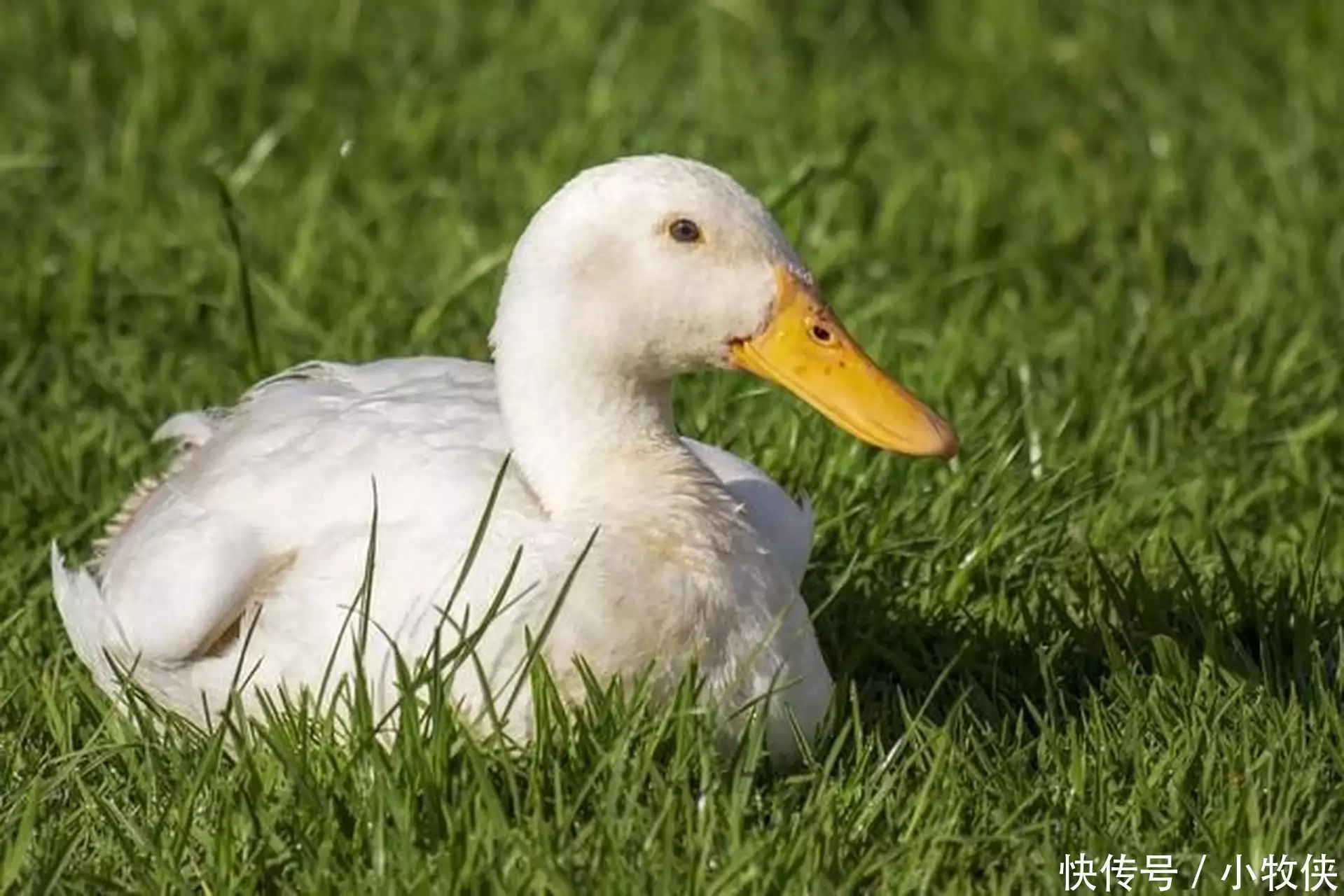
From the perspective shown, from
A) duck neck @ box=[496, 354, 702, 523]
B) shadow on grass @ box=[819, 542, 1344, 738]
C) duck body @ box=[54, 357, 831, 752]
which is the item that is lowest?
shadow on grass @ box=[819, 542, 1344, 738]

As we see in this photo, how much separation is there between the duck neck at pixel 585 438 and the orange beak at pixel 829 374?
18 centimetres

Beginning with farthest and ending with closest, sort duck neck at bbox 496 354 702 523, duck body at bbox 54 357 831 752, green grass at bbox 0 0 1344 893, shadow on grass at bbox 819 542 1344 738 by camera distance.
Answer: shadow on grass at bbox 819 542 1344 738
duck neck at bbox 496 354 702 523
duck body at bbox 54 357 831 752
green grass at bbox 0 0 1344 893

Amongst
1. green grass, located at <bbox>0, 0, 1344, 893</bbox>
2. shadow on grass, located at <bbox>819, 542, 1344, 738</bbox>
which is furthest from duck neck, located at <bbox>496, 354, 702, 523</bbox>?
shadow on grass, located at <bbox>819, 542, 1344, 738</bbox>

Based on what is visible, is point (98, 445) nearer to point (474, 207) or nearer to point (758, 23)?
point (474, 207)

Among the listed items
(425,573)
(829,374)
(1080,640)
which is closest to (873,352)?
(1080,640)

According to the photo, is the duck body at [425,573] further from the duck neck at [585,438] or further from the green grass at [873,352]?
the green grass at [873,352]

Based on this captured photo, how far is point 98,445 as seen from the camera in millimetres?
5680

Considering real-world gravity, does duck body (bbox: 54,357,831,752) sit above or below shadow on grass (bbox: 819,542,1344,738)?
above

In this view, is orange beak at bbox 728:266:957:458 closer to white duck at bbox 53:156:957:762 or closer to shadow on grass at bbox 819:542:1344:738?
white duck at bbox 53:156:957:762

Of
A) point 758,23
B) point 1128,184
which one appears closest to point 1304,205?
point 1128,184

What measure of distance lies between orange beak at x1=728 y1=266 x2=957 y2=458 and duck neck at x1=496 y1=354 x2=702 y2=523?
0.60 feet

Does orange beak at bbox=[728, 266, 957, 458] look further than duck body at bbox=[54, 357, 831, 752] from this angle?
Yes

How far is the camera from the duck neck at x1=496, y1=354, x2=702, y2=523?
14.1 ft

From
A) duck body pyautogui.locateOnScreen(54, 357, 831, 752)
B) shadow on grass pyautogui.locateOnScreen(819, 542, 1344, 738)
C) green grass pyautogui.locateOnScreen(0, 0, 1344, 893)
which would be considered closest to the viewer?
green grass pyautogui.locateOnScreen(0, 0, 1344, 893)
